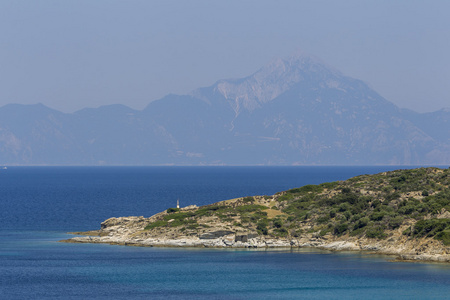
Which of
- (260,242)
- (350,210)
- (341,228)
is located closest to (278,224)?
(260,242)

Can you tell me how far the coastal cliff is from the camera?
9919 cm

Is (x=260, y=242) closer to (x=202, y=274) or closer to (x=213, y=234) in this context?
(x=213, y=234)

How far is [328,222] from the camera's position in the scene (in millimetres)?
112062

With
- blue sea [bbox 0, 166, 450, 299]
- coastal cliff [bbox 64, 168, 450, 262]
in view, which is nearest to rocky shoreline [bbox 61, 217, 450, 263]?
coastal cliff [bbox 64, 168, 450, 262]

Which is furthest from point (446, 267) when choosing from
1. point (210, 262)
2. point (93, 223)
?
point (93, 223)

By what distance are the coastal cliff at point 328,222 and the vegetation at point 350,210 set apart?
0.43ft

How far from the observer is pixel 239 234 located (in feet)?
359

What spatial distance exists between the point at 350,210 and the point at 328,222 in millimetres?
4253

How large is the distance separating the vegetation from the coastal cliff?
0.43ft

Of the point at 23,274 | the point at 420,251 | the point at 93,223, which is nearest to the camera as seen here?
the point at 23,274

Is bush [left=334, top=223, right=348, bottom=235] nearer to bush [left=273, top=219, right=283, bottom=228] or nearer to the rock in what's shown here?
bush [left=273, top=219, right=283, bottom=228]

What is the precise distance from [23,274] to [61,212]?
87.9 meters

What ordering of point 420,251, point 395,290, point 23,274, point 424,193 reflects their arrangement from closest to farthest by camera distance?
point 395,290, point 23,274, point 420,251, point 424,193

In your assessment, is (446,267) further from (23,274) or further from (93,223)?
(93,223)
